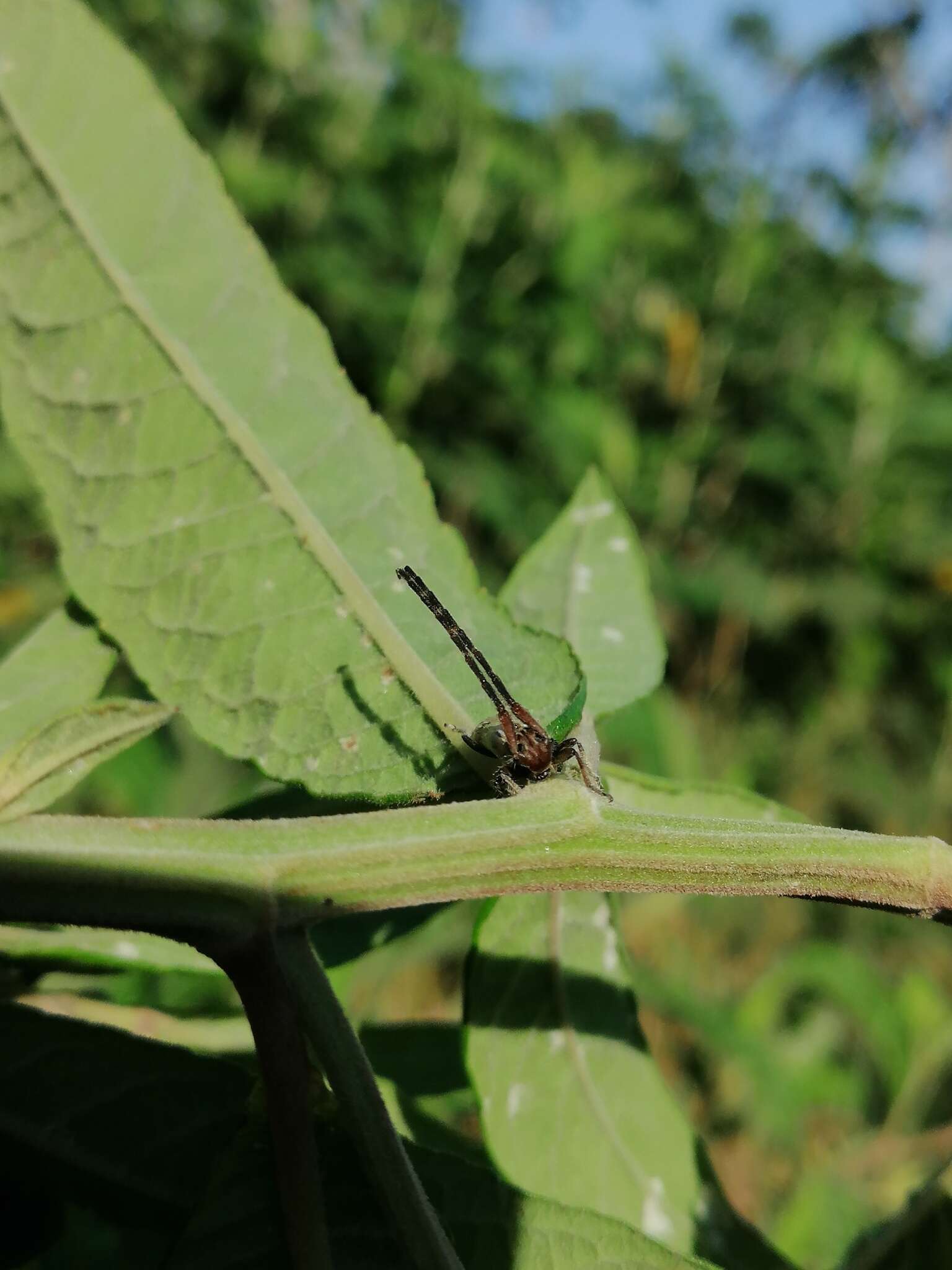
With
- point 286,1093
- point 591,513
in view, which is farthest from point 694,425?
point 286,1093

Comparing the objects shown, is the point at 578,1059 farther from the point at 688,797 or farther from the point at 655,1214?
the point at 688,797

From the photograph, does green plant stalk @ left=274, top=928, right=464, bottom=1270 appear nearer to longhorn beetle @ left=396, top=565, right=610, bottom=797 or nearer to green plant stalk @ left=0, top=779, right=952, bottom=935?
green plant stalk @ left=0, top=779, right=952, bottom=935

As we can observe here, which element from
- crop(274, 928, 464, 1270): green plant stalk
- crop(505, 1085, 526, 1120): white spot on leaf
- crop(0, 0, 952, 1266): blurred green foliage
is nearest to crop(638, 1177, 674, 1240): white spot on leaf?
crop(505, 1085, 526, 1120): white spot on leaf

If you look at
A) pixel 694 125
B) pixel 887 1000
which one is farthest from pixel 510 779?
pixel 694 125

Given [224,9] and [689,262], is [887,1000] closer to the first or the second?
[689,262]

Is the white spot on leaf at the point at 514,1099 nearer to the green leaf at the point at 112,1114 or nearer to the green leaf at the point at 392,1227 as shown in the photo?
the green leaf at the point at 392,1227

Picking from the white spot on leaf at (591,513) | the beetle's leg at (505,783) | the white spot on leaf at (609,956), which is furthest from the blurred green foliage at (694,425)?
the beetle's leg at (505,783)
